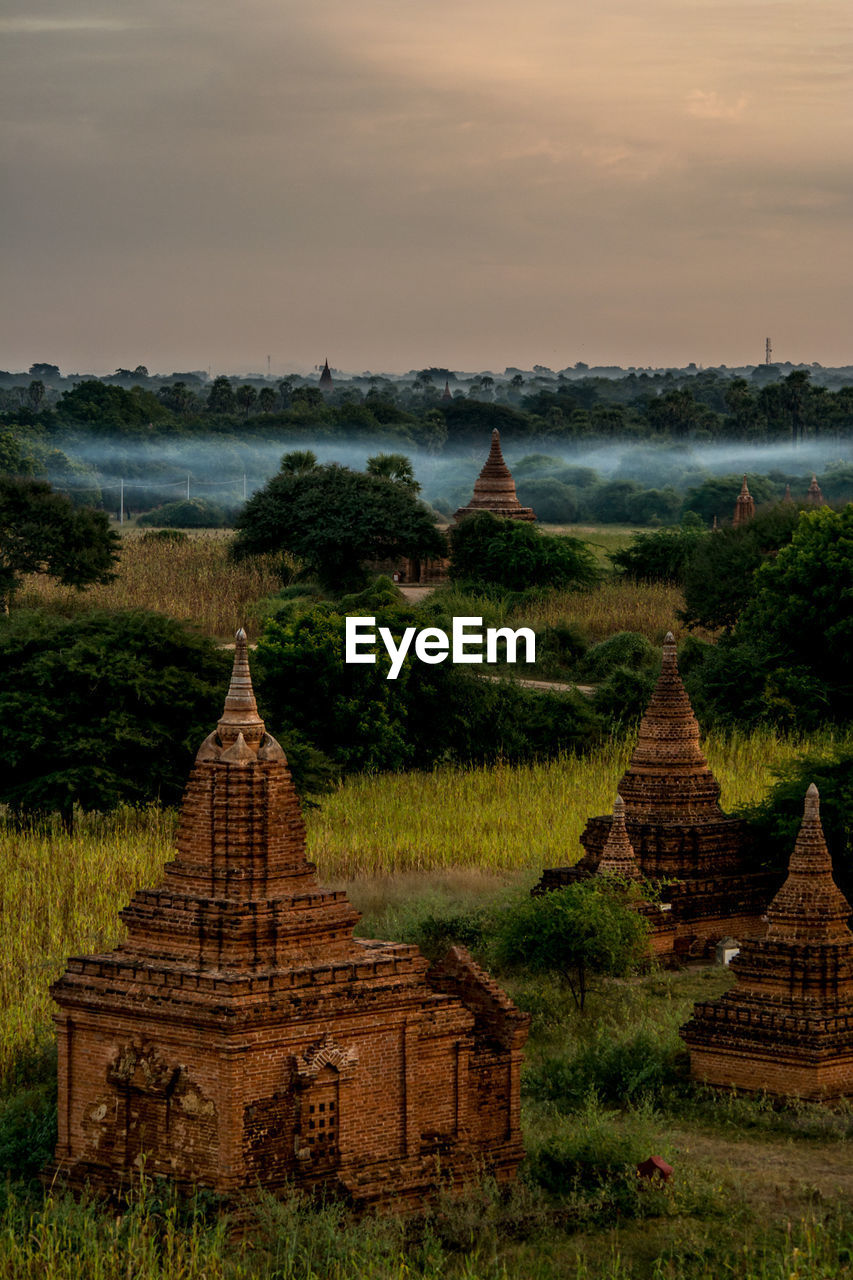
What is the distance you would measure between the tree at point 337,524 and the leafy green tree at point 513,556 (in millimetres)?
1333

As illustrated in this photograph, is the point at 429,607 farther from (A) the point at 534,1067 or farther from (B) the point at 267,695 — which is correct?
(A) the point at 534,1067

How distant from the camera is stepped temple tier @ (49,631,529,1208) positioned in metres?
20.9

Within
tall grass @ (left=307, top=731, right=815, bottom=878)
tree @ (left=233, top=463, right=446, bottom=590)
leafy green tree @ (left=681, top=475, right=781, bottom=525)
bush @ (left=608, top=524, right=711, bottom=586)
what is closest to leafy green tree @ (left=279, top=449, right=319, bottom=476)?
tree @ (left=233, top=463, right=446, bottom=590)

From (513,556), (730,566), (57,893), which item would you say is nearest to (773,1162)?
(57,893)

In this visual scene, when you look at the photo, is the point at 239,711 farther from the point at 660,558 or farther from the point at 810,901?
the point at 660,558

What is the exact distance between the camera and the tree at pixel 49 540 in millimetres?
62562

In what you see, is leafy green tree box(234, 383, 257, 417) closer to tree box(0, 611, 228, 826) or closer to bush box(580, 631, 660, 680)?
bush box(580, 631, 660, 680)

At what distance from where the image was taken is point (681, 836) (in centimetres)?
3344

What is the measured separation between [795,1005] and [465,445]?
143 meters

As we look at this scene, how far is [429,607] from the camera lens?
58688 millimetres

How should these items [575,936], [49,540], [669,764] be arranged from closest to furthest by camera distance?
[575,936]
[669,764]
[49,540]

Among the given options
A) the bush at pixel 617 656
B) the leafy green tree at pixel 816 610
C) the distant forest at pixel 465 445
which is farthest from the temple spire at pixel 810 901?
the distant forest at pixel 465 445

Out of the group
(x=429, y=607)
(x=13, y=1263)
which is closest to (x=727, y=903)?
(x=13, y=1263)

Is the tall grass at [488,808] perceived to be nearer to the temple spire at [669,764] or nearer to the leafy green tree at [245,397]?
the temple spire at [669,764]
